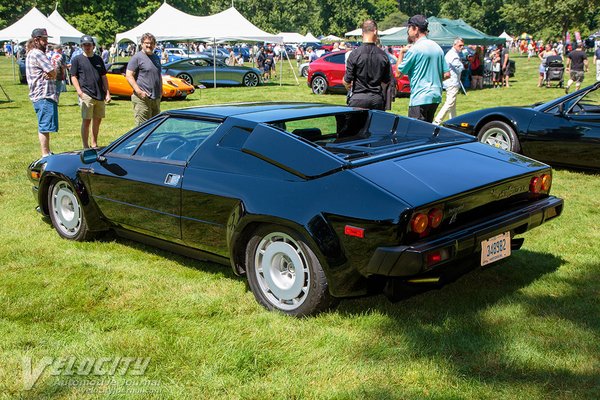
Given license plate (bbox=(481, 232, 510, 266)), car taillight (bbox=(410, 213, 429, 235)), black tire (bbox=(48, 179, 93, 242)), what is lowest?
black tire (bbox=(48, 179, 93, 242))

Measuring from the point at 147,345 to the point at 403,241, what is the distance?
151 centimetres

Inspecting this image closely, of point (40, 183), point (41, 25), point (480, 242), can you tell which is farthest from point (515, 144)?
point (41, 25)

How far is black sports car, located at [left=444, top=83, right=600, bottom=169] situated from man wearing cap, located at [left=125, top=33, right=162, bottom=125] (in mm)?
4433

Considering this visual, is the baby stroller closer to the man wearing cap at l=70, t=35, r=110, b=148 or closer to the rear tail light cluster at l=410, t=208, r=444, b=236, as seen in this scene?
the man wearing cap at l=70, t=35, r=110, b=148

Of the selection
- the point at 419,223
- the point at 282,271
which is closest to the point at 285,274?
the point at 282,271

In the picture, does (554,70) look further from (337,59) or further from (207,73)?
(207,73)

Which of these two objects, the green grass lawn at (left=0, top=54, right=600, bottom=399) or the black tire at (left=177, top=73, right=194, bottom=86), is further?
→ the black tire at (left=177, top=73, right=194, bottom=86)

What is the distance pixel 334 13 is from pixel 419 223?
3856 inches

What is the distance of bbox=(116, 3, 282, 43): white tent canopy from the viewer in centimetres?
2298

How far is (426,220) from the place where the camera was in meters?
3.55

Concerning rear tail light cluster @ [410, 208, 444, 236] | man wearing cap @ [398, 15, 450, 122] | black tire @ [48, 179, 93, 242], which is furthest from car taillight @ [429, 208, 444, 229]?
man wearing cap @ [398, 15, 450, 122]

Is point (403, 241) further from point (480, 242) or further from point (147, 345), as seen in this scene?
point (147, 345)

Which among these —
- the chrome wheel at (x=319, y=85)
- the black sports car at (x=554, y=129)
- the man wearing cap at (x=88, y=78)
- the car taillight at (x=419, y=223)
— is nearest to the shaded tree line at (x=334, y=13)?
the chrome wheel at (x=319, y=85)

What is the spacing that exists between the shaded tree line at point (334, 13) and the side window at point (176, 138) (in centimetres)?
4552
